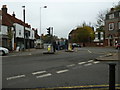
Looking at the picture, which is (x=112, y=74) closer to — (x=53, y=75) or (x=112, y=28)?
(x=53, y=75)

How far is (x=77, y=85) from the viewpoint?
265 inches

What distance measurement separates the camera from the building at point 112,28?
51.5 metres

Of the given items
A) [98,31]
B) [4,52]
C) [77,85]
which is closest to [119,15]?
[98,31]

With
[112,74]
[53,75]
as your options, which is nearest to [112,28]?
[53,75]

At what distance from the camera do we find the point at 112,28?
174 ft

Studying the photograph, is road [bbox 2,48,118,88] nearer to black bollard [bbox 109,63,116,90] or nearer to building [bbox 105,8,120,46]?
black bollard [bbox 109,63,116,90]

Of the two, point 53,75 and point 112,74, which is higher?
point 112,74

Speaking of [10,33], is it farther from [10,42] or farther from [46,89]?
[46,89]

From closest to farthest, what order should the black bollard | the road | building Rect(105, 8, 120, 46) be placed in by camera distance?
→ the black bollard < the road < building Rect(105, 8, 120, 46)

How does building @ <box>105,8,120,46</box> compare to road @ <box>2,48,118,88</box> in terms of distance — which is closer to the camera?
road @ <box>2,48,118,88</box>

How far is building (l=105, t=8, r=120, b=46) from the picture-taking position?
51531mm

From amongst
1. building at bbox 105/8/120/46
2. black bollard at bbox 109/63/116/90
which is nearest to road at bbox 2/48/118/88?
black bollard at bbox 109/63/116/90

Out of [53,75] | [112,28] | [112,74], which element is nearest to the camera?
[112,74]

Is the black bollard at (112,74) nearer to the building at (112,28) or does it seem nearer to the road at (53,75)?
the road at (53,75)
